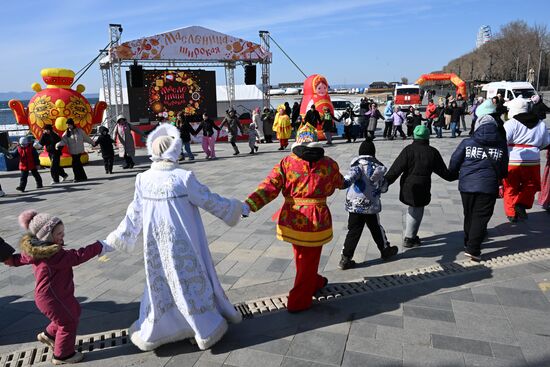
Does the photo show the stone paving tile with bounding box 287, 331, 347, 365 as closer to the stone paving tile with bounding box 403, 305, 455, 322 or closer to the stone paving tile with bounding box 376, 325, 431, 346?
the stone paving tile with bounding box 376, 325, 431, 346

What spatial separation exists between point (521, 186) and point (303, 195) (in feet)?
13.6

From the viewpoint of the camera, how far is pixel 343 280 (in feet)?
14.4

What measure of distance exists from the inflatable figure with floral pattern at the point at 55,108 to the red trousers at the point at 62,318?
33.3 ft

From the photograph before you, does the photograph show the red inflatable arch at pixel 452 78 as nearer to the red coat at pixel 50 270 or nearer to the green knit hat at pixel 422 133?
Result: the green knit hat at pixel 422 133

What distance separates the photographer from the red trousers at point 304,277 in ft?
11.8

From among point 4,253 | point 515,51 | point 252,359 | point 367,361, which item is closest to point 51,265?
point 4,253

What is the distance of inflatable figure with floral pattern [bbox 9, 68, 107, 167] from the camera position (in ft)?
39.8

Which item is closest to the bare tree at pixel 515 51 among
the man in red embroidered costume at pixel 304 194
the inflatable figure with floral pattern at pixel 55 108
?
the inflatable figure with floral pattern at pixel 55 108

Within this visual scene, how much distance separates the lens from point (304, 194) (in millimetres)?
3482

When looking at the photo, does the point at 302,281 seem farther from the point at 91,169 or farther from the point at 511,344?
the point at 91,169

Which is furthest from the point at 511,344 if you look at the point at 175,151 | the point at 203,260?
the point at 175,151

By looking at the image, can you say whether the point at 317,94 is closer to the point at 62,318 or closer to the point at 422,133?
the point at 422,133

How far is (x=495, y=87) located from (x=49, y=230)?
2992cm

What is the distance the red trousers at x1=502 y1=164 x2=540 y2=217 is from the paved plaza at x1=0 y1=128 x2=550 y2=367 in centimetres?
31
